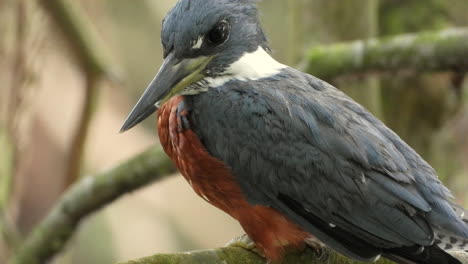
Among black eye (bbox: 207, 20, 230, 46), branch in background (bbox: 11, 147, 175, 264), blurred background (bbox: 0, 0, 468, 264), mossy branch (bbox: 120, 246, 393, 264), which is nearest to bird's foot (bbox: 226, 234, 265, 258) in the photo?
mossy branch (bbox: 120, 246, 393, 264)

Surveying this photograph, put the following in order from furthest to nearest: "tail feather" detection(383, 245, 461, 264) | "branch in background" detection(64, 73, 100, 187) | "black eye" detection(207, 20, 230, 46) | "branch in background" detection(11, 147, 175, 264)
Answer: "branch in background" detection(64, 73, 100, 187), "branch in background" detection(11, 147, 175, 264), "black eye" detection(207, 20, 230, 46), "tail feather" detection(383, 245, 461, 264)

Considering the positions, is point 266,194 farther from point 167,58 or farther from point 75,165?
point 75,165

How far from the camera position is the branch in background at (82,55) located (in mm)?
5176

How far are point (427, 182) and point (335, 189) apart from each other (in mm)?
397

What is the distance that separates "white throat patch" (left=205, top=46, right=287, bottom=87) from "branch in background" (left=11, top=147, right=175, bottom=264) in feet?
3.48

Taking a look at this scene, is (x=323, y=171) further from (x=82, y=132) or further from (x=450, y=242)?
(x=82, y=132)

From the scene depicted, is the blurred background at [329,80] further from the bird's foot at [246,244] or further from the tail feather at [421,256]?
the tail feather at [421,256]

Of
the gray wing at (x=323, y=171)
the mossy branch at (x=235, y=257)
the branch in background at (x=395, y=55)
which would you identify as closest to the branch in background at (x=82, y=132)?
the branch in background at (x=395, y=55)

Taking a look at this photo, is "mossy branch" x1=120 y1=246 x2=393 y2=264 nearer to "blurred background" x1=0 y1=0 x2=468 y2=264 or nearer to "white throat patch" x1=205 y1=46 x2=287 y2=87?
"white throat patch" x1=205 y1=46 x2=287 y2=87

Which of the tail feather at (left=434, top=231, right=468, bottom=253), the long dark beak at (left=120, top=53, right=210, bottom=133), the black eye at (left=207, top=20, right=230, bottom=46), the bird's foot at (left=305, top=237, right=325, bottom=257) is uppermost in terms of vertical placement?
the black eye at (left=207, top=20, right=230, bottom=46)

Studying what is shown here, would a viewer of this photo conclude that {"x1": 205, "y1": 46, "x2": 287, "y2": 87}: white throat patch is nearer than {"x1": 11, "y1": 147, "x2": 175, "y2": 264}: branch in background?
Yes

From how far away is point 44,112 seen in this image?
8.95 metres

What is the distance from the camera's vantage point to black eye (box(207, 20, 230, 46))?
3286 millimetres

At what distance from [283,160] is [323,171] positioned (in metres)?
0.15
